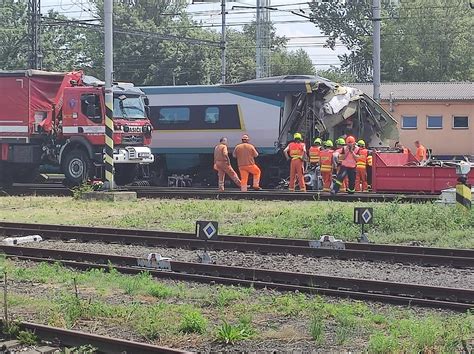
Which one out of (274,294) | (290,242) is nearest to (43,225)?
(290,242)

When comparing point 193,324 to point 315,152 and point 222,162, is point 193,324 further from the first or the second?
point 315,152

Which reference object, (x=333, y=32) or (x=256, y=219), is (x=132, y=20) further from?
(x=256, y=219)

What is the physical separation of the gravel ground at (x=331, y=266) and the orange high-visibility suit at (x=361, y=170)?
1044cm

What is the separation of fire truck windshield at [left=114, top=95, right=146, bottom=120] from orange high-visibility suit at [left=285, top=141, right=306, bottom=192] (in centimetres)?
495

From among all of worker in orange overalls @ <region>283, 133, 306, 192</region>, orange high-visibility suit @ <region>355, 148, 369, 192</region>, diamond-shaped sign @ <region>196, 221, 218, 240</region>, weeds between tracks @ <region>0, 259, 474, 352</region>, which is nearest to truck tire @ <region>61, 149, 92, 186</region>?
worker in orange overalls @ <region>283, 133, 306, 192</region>

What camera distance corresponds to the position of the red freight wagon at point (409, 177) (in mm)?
22375

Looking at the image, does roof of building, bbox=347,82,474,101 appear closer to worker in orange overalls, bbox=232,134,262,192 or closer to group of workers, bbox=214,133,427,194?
group of workers, bbox=214,133,427,194

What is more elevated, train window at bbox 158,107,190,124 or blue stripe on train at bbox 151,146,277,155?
train window at bbox 158,107,190,124

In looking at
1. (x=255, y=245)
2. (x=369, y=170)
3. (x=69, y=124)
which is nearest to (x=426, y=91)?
(x=369, y=170)

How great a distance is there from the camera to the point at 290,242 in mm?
14266

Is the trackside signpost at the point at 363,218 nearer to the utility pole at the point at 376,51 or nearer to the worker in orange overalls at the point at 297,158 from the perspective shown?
the worker in orange overalls at the point at 297,158

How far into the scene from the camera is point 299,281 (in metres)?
10.6

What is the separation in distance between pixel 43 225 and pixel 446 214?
26.3 ft

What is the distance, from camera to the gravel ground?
36.8 ft
